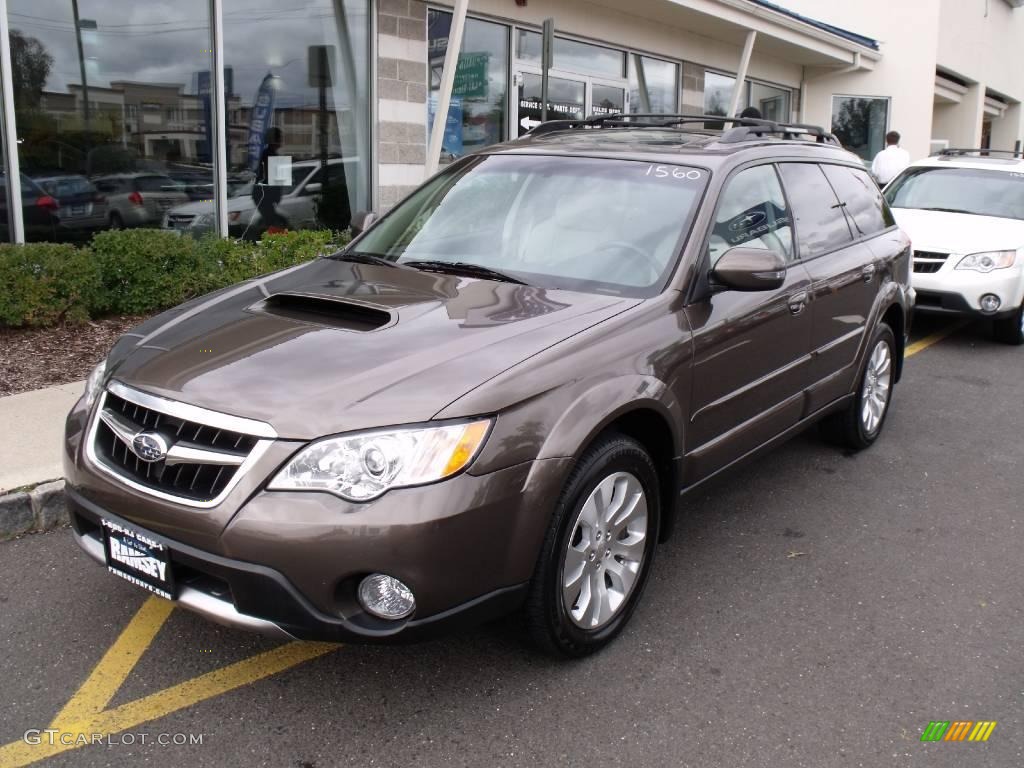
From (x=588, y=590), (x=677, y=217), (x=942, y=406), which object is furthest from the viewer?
(x=942, y=406)

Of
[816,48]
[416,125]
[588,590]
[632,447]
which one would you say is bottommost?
[588,590]

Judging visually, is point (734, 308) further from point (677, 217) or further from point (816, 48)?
point (816, 48)

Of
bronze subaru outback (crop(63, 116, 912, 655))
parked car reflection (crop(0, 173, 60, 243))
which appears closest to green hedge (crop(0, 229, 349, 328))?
parked car reflection (crop(0, 173, 60, 243))

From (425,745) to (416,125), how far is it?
29.3 feet

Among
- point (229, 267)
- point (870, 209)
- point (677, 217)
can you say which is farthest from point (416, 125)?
point (677, 217)

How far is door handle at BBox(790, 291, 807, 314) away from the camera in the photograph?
14.1 feet

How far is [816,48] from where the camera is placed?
1670cm

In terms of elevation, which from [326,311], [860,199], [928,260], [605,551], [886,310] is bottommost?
[605,551]

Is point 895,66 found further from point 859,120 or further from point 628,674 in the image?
point 628,674

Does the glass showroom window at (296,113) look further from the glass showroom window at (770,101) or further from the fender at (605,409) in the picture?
the glass showroom window at (770,101)

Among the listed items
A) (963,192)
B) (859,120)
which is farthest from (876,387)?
(859,120)

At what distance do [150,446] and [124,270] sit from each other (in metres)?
5.03

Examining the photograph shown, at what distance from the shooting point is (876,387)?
5.63m

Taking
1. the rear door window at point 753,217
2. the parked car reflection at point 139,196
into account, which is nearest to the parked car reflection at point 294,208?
the parked car reflection at point 139,196
